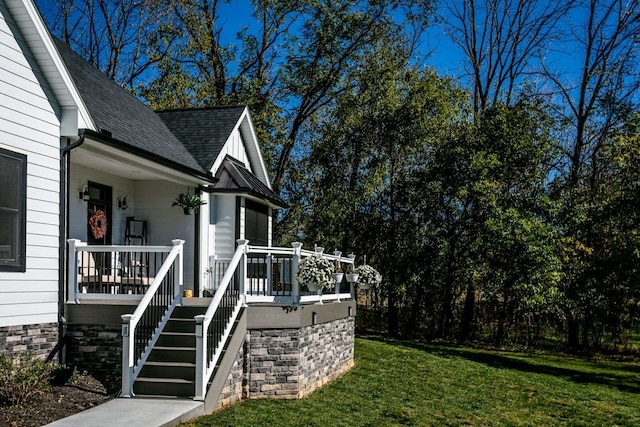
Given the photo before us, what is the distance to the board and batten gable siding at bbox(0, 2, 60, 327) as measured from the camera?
8688mm

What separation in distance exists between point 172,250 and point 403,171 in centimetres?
1396

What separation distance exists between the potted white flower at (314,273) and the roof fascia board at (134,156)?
3.18 meters

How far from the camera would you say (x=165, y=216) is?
13680mm

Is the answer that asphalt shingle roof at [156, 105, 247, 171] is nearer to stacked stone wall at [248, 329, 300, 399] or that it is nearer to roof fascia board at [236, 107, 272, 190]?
roof fascia board at [236, 107, 272, 190]

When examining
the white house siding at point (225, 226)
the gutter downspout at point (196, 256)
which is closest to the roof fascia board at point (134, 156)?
the gutter downspout at point (196, 256)

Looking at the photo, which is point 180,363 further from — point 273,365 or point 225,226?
point 225,226

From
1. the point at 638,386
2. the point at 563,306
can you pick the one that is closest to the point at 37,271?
the point at 638,386

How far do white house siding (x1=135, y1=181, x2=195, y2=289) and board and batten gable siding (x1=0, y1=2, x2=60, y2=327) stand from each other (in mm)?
4032

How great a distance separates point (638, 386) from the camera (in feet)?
48.9

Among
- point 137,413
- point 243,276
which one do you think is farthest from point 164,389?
point 243,276

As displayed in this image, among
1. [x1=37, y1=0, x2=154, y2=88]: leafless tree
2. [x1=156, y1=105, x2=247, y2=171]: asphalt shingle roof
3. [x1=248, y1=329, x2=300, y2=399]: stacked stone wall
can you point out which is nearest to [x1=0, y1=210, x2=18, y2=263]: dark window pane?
[x1=248, y1=329, x2=300, y2=399]: stacked stone wall

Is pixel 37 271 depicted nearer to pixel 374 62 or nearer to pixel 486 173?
pixel 486 173

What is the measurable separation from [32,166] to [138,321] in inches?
99.8

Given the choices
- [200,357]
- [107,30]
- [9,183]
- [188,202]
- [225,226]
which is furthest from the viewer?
[107,30]
